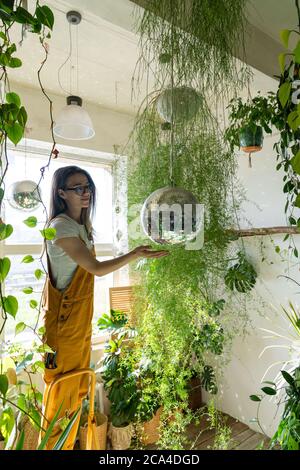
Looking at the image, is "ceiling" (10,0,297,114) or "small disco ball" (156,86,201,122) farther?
"ceiling" (10,0,297,114)

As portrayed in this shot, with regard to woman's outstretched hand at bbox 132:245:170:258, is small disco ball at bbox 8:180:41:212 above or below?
above

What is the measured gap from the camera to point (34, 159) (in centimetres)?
235

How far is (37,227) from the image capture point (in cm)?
231

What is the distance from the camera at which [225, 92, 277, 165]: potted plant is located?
113 cm

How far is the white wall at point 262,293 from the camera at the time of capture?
210cm

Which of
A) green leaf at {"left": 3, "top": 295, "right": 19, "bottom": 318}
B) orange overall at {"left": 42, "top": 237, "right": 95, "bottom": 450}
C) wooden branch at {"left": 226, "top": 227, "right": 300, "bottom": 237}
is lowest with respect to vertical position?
orange overall at {"left": 42, "top": 237, "right": 95, "bottom": 450}

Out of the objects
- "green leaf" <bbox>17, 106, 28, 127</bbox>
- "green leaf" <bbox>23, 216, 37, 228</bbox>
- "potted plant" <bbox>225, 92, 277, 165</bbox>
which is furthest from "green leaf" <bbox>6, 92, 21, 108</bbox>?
"potted plant" <bbox>225, 92, 277, 165</bbox>

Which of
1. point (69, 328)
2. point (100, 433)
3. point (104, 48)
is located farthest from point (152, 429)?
point (104, 48)

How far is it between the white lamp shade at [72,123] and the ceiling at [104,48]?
0.35 meters

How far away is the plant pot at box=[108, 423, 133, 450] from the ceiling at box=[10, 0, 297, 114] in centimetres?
212

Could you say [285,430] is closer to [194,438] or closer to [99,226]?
→ [194,438]

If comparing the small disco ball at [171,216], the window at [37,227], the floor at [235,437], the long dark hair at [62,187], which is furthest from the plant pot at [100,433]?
the small disco ball at [171,216]

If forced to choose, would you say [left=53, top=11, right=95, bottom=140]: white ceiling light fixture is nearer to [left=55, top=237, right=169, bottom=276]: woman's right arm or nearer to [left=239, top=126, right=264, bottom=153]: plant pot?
[left=55, top=237, right=169, bottom=276]: woman's right arm

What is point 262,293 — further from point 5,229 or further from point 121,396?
point 5,229
